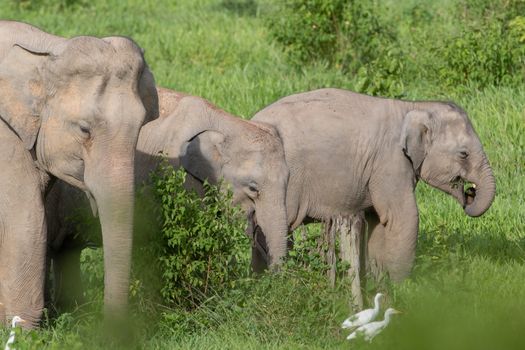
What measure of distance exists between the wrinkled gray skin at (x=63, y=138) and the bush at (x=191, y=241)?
1.89 ft

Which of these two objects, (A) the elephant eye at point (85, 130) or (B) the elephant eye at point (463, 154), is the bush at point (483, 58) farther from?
(A) the elephant eye at point (85, 130)

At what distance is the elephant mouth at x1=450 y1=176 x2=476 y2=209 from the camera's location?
7613 millimetres

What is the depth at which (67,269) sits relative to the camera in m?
5.97

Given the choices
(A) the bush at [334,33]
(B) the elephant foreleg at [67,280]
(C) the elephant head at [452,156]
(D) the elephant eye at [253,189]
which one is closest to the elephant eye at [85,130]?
(B) the elephant foreleg at [67,280]

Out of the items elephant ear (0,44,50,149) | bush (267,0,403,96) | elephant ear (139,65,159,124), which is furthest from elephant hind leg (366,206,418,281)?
bush (267,0,403,96)

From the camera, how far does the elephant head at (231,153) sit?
6.29m

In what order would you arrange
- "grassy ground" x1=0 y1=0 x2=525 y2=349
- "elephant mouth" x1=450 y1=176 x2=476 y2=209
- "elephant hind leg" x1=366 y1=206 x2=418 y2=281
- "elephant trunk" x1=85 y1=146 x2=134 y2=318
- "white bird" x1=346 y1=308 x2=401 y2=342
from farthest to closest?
"elephant mouth" x1=450 y1=176 x2=476 y2=209
"elephant hind leg" x1=366 y1=206 x2=418 y2=281
"white bird" x1=346 y1=308 x2=401 y2=342
"elephant trunk" x1=85 y1=146 x2=134 y2=318
"grassy ground" x1=0 y1=0 x2=525 y2=349

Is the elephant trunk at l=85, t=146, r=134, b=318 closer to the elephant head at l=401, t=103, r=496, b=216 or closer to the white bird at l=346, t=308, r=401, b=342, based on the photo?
the white bird at l=346, t=308, r=401, b=342

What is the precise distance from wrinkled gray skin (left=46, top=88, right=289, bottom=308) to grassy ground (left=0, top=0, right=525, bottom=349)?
0.79 meters

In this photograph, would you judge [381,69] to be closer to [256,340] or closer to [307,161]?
[307,161]

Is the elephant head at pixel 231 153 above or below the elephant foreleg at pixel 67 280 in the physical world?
above

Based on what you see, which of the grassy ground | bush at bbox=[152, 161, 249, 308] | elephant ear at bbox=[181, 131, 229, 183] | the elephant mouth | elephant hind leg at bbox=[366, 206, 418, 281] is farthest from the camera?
the elephant mouth

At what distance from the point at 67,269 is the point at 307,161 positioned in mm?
1890

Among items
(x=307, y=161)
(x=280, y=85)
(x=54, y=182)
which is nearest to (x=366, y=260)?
(x=307, y=161)
